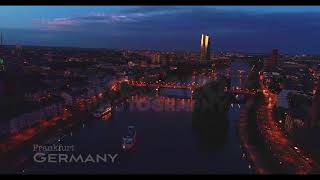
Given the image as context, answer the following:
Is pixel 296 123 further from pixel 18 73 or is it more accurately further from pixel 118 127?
pixel 18 73

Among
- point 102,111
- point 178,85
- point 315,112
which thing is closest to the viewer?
point 315,112

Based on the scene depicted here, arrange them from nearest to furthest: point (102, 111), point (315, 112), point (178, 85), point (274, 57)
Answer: point (274, 57) → point (315, 112) → point (102, 111) → point (178, 85)

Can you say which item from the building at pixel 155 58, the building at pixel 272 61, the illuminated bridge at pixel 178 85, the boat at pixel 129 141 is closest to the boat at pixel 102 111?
the illuminated bridge at pixel 178 85

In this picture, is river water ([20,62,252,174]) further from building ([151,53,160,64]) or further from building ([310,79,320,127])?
building ([310,79,320,127])

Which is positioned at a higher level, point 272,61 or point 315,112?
point 272,61

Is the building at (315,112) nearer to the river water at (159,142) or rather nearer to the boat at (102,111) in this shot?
the river water at (159,142)

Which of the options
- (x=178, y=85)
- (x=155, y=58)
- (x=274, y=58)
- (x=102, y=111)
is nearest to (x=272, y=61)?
(x=274, y=58)

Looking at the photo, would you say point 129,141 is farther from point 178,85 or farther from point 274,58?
point 178,85
